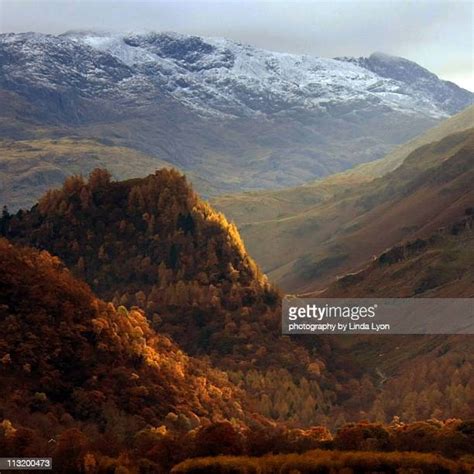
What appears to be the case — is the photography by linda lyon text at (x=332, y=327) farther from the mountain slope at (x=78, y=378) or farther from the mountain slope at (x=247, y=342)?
the mountain slope at (x=78, y=378)

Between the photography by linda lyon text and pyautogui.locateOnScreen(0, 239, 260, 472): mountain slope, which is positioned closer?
pyautogui.locateOnScreen(0, 239, 260, 472): mountain slope

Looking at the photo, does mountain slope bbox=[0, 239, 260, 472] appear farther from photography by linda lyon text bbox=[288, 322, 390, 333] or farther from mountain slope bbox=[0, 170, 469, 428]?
photography by linda lyon text bbox=[288, 322, 390, 333]

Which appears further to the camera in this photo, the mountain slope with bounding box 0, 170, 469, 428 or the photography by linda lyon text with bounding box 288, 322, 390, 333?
the photography by linda lyon text with bounding box 288, 322, 390, 333

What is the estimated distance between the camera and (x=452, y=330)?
18350 centimetres

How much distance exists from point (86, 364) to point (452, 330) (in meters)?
87.2

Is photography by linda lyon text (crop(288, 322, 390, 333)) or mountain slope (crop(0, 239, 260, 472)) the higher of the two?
photography by linda lyon text (crop(288, 322, 390, 333))

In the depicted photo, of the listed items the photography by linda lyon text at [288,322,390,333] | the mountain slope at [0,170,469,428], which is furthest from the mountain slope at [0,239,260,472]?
the photography by linda lyon text at [288,322,390,333]

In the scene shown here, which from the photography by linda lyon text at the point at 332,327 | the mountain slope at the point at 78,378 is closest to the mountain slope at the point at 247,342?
the photography by linda lyon text at the point at 332,327

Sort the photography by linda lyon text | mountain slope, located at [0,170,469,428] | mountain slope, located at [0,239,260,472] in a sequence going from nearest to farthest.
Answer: mountain slope, located at [0,239,260,472]
mountain slope, located at [0,170,469,428]
the photography by linda lyon text

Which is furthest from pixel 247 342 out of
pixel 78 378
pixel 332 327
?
pixel 78 378

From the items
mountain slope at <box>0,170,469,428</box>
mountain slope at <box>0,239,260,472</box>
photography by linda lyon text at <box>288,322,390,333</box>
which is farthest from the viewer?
photography by linda lyon text at <box>288,322,390,333</box>

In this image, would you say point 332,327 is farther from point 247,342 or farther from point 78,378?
point 78,378

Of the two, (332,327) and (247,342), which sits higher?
(332,327)

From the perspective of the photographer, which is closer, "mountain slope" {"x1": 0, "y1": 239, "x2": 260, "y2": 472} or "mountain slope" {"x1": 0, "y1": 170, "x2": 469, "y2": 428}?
"mountain slope" {"x1": 0, "y1": 239, "x2": 260, "y2": 472}
